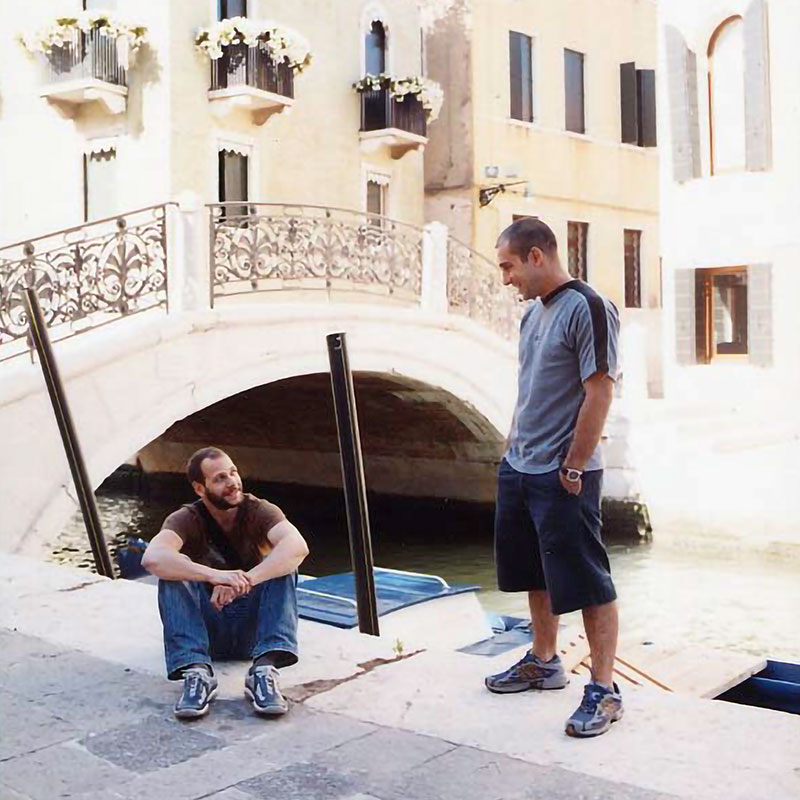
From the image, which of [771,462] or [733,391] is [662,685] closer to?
[771,462]

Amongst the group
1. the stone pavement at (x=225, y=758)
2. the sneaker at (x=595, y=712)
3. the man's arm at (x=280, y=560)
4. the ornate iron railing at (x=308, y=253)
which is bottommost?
the stone pavement at (x=225, y=758)

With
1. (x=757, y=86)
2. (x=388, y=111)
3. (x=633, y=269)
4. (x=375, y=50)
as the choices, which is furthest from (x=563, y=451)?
(x=633, y=269)

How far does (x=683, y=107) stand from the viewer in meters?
15.6

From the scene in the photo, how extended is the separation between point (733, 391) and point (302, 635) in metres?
12.2

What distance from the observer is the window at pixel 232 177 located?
14156 mm

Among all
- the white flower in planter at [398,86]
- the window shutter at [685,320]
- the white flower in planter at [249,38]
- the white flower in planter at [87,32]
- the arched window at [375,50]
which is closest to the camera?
the white flower in planter at [87,32]

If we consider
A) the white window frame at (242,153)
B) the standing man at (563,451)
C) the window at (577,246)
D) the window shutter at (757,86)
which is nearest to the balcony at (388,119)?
the white window frame at (242,153)

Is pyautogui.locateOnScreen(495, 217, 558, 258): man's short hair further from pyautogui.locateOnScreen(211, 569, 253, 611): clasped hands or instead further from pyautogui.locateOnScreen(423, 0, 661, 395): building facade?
pyautogui.locateOnScreen(423, 0, 661, 395): building facade

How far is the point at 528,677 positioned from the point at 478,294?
33.2 feet

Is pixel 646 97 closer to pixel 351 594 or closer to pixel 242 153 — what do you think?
pixel 242 153

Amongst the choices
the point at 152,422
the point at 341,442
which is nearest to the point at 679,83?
the point at 152,422

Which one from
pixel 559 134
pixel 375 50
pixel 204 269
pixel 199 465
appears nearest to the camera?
pixel 199 465

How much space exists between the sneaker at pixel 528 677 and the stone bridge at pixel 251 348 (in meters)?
5.43

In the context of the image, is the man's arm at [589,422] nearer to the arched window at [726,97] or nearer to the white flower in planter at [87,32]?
the white flower in planter at [87,32]
